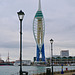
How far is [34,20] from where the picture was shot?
11594cm

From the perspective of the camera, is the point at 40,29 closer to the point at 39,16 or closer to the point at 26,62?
the point at 39,16

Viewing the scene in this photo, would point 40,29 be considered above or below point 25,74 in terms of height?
above

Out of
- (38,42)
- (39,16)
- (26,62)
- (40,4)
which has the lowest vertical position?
(26,62)

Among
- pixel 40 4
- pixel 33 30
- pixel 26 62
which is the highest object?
pixel 40 4

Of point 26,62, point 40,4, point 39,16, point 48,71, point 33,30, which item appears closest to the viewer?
point 48,71

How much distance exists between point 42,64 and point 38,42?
33814mm

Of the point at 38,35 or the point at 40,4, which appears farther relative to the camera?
the point at 40,4

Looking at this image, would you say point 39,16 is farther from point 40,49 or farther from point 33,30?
point 40,49

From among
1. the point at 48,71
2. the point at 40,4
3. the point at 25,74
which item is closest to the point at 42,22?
the point at 40,4

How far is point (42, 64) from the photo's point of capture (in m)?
141

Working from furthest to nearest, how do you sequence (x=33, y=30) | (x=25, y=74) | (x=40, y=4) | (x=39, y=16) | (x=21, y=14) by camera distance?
(x=40, y=4) < (x=39, y=16) < (x=33, y=30) < (x=25, y=74) < (x=21, y=14)

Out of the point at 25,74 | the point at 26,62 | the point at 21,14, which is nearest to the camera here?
the point at 21,14

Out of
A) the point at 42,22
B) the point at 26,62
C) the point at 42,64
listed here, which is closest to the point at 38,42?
the point at 42,22

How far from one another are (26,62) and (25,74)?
6874 inches
